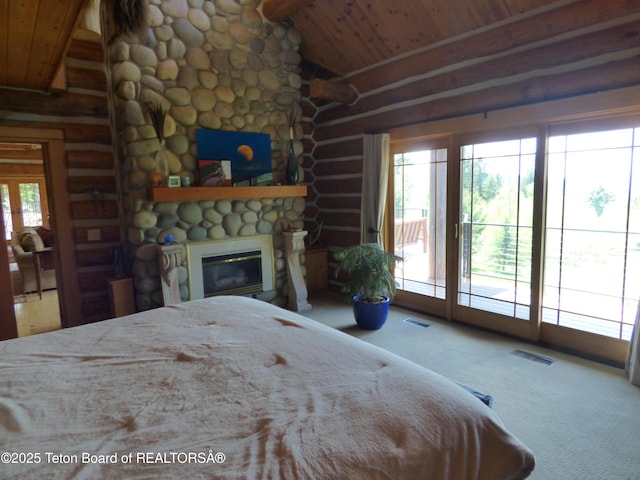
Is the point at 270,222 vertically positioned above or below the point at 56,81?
below

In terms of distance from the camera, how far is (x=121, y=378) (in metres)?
1.38

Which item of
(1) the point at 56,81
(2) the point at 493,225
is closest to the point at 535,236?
(2) the point at 493,225

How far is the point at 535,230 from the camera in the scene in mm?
3467

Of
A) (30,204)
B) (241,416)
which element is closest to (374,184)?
(241,416)

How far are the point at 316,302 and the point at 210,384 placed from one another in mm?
3798

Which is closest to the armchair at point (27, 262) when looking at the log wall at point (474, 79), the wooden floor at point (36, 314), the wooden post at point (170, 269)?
the wooden floor at point (36, 314)

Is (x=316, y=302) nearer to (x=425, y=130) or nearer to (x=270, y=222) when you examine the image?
(x=270, y=222)

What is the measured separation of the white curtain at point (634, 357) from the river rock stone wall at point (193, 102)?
11.5 feet

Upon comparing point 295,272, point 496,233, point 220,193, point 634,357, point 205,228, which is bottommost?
point 634,357

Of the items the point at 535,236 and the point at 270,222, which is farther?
the point at 270,222

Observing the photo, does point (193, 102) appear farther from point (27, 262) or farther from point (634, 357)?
point (634, 357)

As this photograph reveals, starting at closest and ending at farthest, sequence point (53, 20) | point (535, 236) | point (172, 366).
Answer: point (172, 366) → point (53, 20) → point (535, 236)

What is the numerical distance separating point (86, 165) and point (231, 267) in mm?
1923

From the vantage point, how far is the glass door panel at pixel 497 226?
3.57 m
